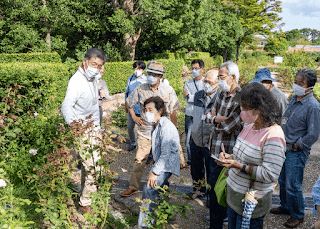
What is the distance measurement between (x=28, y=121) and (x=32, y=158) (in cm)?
65

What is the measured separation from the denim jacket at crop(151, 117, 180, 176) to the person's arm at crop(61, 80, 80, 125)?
42.8 inches

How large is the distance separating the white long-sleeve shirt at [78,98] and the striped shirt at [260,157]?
1973 millimetres

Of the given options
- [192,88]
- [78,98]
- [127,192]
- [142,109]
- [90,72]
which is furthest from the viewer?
[192,88]

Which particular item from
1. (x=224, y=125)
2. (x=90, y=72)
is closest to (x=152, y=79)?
(x=90, y=72)

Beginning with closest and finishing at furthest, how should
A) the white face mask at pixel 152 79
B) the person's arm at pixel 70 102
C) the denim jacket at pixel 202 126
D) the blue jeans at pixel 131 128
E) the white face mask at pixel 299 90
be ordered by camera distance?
the person's arm at pixel 70 102
the white face mask at pixel 299 90
the denim jacket at pixel 202 126
the white face mask at pixel 152 79
the blue jeans at pixel 131 128

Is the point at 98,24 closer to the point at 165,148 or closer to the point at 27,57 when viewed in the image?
the point at 27,57

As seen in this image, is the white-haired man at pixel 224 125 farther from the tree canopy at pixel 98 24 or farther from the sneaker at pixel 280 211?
the tree canopy at pixel 98 24

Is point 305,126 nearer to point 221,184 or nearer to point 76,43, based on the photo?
point 221,184

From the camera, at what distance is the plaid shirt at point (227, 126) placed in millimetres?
3127

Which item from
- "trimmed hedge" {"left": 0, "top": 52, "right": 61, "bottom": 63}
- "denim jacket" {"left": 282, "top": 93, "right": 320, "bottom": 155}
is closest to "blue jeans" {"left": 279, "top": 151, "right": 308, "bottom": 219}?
"denim jacket" {"left": 282, "top": 93, "right": 320, "bottom": 155}

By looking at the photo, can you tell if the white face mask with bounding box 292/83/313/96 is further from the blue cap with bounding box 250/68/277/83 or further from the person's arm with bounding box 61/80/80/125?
the person's arm with bounding box 61/80/80/125

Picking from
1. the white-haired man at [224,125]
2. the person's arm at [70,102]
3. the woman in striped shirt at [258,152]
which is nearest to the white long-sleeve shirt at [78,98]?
the person's arm at [70,102]

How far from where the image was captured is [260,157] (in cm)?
214

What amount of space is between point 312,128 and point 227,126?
1118 mm
